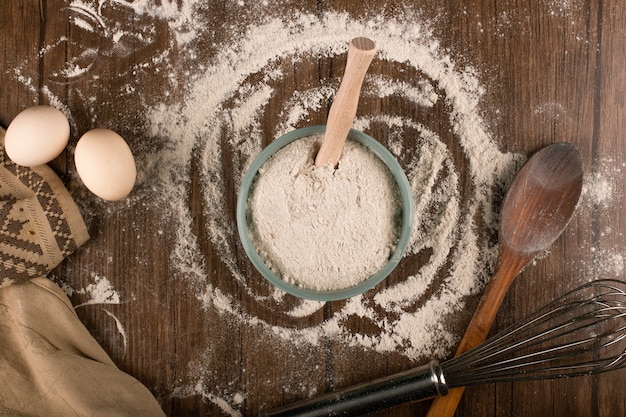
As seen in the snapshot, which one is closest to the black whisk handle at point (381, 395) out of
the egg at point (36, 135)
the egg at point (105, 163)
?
the egg at point (105, 163)

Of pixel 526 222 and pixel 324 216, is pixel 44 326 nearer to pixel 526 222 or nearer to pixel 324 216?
pixel 324 216

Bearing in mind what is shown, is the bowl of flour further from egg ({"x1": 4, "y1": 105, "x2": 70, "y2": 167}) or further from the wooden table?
egg ({"x1": 4, "y1": 105, "x2": 70, "y2": 167})

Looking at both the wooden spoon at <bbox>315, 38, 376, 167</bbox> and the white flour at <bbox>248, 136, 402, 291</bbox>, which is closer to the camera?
the wooden spoon at <bbox>315, 38, 376, 167</bbox>

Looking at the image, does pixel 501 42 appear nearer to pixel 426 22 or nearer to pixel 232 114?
pixel 426 22

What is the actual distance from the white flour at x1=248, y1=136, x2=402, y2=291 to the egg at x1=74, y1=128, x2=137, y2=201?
201 millimetres

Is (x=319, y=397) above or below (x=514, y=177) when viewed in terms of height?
below

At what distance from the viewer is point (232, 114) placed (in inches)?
39.7

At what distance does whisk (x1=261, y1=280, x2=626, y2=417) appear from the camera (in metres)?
0.92

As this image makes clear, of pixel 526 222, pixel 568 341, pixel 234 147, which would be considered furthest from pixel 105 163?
pixel 568 341

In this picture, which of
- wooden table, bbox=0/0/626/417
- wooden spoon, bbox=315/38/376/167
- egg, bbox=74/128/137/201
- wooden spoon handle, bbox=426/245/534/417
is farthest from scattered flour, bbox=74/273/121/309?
wooden spoon handle, bbox=426/245/534/417

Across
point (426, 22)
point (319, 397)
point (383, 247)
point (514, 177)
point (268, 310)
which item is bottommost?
point (319, 397)

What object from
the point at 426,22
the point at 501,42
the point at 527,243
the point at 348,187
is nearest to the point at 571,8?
the point at 501,42

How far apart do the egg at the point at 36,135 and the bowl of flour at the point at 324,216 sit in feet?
1.00

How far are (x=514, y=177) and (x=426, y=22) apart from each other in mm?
312
